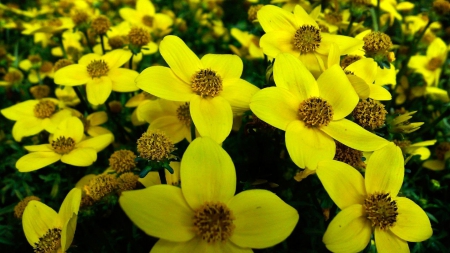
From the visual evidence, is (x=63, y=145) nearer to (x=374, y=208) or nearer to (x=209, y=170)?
(x=209, y=170)

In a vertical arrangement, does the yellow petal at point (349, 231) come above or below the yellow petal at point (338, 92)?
below

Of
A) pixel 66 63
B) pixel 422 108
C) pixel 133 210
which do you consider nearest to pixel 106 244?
pixel 133 210

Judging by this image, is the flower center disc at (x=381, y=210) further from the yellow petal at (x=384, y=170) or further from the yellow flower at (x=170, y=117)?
the yellow flower at (x=170, y=117)

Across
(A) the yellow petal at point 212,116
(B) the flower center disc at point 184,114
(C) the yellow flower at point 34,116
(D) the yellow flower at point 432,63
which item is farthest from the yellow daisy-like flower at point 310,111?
(D) the yellow flower at point 432,63

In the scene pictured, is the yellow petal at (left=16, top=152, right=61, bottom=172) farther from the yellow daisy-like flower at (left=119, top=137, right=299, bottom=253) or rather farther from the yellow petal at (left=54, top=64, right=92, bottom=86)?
the yellow daisy-like flower at (left=119, top=137, right=299, bottom=253)

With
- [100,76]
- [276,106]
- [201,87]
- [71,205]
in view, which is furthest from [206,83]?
[100,76]

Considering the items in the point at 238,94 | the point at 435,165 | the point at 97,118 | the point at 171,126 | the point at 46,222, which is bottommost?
the point at 435,165
